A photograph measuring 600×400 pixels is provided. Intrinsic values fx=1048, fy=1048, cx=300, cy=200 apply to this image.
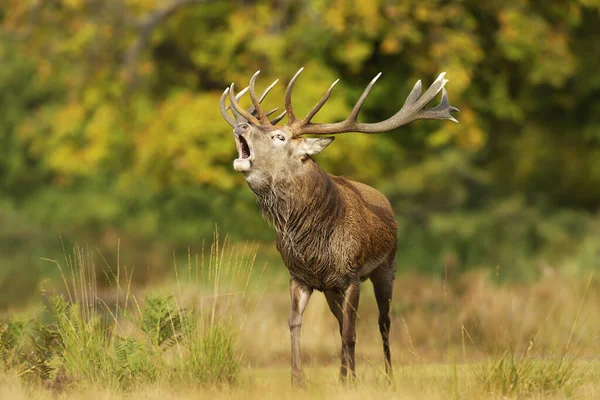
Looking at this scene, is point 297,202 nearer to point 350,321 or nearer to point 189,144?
point 350,321

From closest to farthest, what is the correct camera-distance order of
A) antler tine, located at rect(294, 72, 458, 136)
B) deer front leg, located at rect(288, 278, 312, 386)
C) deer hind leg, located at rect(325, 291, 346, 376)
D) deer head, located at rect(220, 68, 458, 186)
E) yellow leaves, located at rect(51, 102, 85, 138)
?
deer head, located at rect(220, 68, 458, 186)
deer front leg, located at rect(288, 278, 312, 386)
antler tine, located at rect(294, 72, 458, 136)
deer hind leg, located at rect(325, 291, 346, 376)
yellow leaves, located at rect(51, 102, 85, 138)

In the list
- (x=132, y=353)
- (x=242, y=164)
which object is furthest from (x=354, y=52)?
(x=132, y=353)

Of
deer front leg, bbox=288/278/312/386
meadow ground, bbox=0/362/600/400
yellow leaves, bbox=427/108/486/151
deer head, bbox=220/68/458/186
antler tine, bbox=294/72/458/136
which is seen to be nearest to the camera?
meadow ground, bbox=0/362/600/400

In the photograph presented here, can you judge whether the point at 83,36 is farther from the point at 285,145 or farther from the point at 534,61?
the point at 285,145

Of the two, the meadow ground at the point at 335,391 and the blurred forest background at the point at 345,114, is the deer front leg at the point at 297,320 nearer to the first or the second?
the meadow ground at the point at 335,391

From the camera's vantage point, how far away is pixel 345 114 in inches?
720

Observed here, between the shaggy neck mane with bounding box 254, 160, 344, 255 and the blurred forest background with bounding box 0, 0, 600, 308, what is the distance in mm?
8407

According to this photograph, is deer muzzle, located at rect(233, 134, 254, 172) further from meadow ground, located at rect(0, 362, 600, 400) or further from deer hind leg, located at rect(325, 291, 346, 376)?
meadow ground, located at rect(0, 362, 600, 400)

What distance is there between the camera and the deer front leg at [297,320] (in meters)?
8.24

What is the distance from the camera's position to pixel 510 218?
75.6 ft

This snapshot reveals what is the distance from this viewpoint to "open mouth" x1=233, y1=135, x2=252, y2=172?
7785mm

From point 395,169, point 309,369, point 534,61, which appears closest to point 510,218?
point 395,169

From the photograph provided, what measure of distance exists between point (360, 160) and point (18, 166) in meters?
15.6

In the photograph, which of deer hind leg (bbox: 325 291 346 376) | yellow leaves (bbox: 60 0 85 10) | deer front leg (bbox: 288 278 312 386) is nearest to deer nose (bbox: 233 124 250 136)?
deer front leg (bbox: 288 278 312 386)
